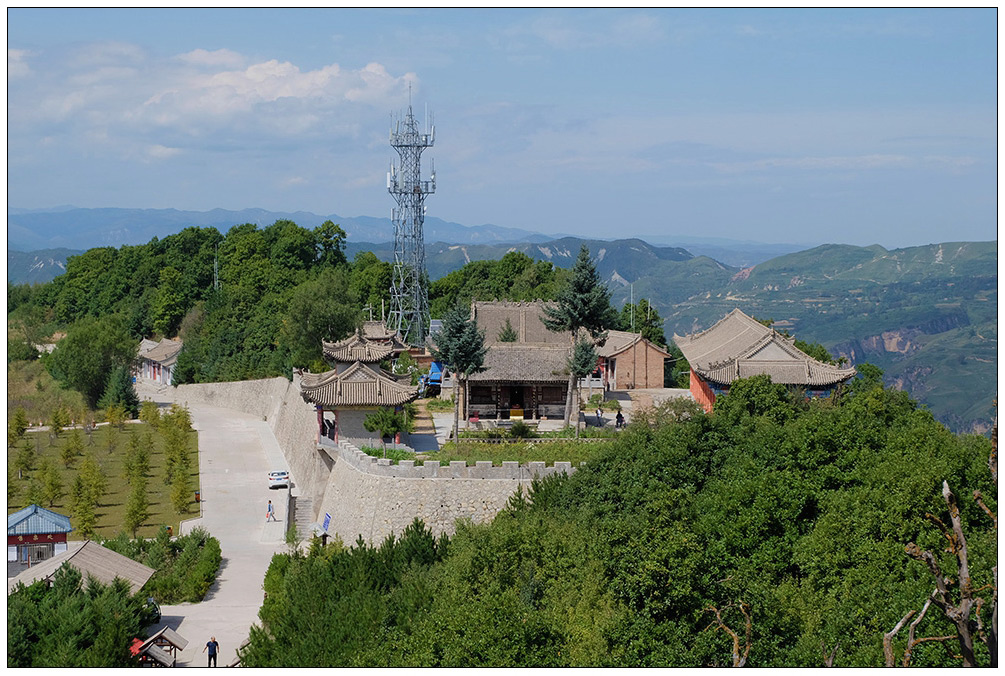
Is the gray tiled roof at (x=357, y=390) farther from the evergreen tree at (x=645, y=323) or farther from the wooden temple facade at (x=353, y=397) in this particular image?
the evergreen tree at (x=645, y=323)

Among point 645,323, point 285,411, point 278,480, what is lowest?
point 278,480

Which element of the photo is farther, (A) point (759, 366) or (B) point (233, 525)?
(A) point (759, 366)

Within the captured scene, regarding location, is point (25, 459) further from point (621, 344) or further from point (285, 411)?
point (621, 344)

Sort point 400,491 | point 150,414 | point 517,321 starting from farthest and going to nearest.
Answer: point 150,414, point 517,321, point 400,491

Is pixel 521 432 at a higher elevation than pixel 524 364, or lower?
lower

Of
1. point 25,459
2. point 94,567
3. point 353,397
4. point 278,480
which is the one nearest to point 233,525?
point 278,480

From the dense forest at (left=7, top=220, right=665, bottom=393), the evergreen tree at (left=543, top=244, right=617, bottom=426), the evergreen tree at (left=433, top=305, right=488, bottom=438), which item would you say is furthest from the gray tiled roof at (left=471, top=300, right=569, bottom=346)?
the evergreen tree at (left=433, top=305, right=488, bottom=438)

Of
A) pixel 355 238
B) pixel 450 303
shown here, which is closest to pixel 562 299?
pixel 450 303

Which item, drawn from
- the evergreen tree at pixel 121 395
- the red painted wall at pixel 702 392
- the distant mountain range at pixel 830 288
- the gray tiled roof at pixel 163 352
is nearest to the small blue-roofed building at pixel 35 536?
the red painted wall at pixel 702 392
